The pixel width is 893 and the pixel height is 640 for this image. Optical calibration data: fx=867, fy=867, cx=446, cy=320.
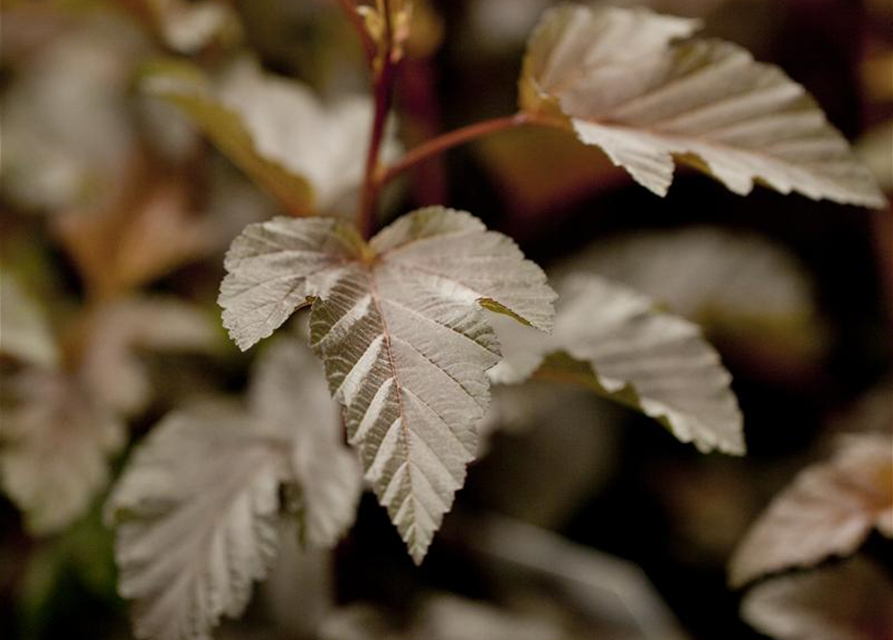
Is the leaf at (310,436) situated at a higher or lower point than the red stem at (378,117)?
lower

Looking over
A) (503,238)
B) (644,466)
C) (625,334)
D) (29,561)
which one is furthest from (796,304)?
(29,561)

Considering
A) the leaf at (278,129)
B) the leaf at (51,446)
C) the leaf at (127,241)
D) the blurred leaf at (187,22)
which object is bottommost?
the leaf at (51,446)

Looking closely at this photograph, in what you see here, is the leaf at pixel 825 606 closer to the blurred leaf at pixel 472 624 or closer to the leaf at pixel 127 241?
the blurred leaf at pixel 472 624

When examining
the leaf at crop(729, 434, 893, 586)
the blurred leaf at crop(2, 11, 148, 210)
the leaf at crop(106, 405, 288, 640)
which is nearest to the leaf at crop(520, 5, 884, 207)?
the leaf at crop(729, 434, 893, 586)

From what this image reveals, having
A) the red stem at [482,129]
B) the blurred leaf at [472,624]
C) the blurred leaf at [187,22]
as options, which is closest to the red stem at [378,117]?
the red stem at [482,129]

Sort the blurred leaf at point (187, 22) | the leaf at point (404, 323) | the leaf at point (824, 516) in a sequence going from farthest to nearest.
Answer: the blurred leaf at point (187, 22) < the leaf at point (824, 516) < the leaf at point (404, 323)

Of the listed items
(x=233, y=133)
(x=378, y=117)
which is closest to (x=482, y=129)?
(x=378, y=117)

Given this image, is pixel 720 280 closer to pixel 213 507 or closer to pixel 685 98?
pixel 685 98
